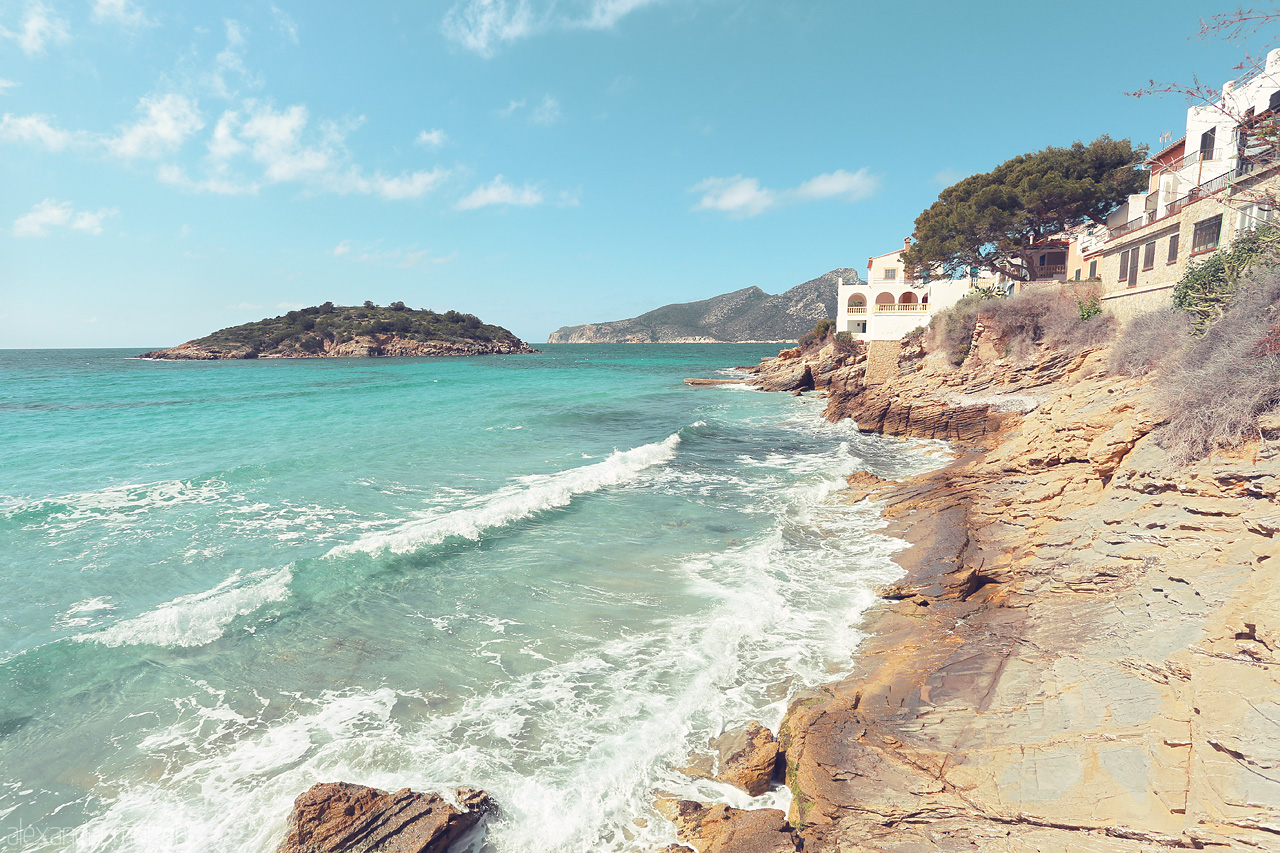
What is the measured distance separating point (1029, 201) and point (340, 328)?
12941cm

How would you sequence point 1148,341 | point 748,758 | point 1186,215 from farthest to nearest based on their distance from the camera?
1. point 1186,215
2. point 1148,341
3. point 748,758

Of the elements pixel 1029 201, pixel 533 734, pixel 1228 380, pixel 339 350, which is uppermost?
pixel 1029 201

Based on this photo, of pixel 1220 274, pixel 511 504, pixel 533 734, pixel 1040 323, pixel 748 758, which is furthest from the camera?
pixel 1040 323

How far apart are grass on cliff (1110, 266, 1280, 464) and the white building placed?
26.1m

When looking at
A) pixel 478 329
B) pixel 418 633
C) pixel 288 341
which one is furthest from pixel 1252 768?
pixel 478 329

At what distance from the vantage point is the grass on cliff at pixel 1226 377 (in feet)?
26.1

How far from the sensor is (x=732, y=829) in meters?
5.03

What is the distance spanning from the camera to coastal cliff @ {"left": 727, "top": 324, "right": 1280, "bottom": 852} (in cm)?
409

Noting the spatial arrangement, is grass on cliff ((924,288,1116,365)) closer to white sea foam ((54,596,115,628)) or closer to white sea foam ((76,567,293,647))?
white sea foam ((76,567,293,647))

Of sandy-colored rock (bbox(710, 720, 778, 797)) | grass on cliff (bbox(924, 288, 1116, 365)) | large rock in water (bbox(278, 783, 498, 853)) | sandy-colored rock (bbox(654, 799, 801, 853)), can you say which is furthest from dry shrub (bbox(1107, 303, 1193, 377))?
large rock in water (bbox(278, 783, 498, 853))

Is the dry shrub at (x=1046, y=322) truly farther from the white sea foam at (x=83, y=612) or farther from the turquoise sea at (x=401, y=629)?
the white sea foam at (x=83, y=612)

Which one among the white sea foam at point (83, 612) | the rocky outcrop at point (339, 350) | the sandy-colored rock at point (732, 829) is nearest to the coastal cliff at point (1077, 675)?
the sandy-colored rock at point (732, 829)

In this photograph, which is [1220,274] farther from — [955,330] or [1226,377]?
[955,330]

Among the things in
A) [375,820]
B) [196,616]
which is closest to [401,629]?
[196,616]
